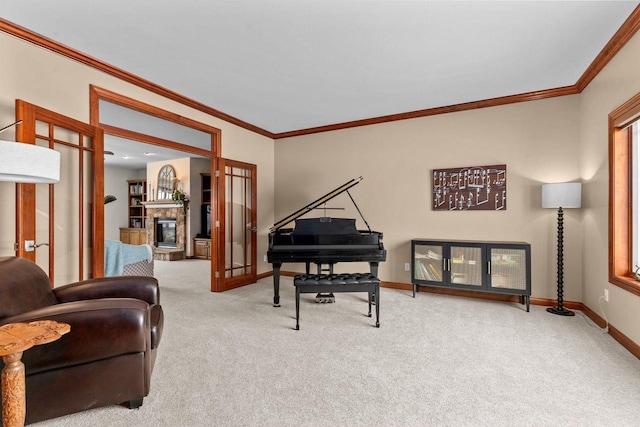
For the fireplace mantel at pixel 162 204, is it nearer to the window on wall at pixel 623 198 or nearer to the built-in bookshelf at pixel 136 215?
the built-in bookshelf at pixel 136 215

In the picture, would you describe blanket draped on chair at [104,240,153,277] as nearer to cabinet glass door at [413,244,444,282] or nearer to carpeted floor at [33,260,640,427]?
carpeted floor at [33,260,640,427]

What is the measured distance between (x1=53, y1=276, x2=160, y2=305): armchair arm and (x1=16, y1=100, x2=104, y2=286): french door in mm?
514

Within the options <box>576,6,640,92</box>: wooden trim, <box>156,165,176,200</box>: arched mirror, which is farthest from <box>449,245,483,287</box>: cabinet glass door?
<box>156,165,176,200</box>: arched mirror

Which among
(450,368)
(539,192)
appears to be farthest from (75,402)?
(539,192)

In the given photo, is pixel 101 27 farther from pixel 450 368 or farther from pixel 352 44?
pixel 450 368

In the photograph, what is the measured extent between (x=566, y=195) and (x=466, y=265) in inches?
51.4

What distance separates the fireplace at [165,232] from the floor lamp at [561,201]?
8172 millimetres

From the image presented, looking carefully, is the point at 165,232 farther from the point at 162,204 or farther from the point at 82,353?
the point at 82,353

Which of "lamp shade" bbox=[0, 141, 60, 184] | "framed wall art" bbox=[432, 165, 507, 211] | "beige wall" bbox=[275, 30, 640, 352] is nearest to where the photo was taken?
"lamp shade" bbox=[0, 141, 60, 184]

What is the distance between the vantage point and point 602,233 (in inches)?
120

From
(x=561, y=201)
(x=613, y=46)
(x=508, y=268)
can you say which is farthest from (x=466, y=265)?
(x=613, y=46)

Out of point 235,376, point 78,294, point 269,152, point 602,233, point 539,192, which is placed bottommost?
point 235,376

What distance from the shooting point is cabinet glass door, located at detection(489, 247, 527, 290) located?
3.62 meters

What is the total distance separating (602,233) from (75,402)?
4400mm
